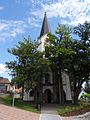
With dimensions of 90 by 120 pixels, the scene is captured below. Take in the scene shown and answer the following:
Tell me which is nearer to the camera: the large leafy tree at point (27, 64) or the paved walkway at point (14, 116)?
the paved walkway at point (14, 116)

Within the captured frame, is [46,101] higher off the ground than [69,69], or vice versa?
[69,69]

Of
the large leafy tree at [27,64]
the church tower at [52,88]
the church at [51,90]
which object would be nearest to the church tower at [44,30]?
the church tower at [52,88]

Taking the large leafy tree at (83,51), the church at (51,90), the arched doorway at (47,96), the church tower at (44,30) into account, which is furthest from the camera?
the church tower at (44,30)

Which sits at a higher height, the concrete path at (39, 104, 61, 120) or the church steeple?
the church steeple

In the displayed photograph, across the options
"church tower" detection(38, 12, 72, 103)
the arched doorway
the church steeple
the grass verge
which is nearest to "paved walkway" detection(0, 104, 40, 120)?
the grass verge

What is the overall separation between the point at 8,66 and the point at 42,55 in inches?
242

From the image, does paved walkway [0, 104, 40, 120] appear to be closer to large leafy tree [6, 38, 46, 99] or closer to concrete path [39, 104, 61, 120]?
concrete path [39, 104, 61, 120]

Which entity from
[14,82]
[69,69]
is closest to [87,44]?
[69,69]

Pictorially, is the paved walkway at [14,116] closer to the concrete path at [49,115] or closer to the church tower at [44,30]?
the concrete path at [49,115]

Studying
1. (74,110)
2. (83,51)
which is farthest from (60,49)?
(74,110)

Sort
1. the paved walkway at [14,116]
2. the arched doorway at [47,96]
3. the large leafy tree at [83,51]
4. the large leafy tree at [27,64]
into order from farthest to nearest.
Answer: the arched doorway at [47,96] < the large leafy tree at [83,51] < the large leafy tree at [27,64] < the paved walkway at [14,116]

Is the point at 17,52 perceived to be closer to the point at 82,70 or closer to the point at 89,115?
the point at 82,70

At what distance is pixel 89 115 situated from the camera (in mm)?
25188

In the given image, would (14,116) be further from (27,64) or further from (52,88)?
(52,88)
